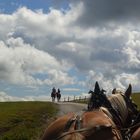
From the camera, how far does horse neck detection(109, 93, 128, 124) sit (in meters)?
9.14

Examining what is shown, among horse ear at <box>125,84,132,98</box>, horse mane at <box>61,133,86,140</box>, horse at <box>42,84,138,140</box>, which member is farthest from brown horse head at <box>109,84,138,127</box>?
horse mane at <box>61,133,86,140</box>

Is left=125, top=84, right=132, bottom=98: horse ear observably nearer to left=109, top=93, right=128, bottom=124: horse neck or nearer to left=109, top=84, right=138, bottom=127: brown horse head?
left=109, top=84, right=138, bottom=127: brown horse head

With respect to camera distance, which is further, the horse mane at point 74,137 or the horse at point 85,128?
the horse at point 85,128

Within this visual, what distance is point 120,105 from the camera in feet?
30.8

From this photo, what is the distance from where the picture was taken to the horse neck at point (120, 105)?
9.14m

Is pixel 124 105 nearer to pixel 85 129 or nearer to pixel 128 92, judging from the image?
pixel 128 92

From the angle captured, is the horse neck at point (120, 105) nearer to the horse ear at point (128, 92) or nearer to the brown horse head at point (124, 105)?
the brown horse head at point (124, 105)

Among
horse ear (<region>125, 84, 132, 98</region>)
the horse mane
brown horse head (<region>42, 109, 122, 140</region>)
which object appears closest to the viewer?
the horse mane

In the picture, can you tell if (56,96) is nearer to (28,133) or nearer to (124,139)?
(28,133)

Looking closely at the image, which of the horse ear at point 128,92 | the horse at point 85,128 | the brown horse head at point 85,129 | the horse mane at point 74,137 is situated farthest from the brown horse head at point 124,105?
the horse mane at point 74,137

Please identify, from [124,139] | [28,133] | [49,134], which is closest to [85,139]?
[49,134]

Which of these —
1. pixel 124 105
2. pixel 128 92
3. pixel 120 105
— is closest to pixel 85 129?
pixel 120 105

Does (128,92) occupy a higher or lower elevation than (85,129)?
higher

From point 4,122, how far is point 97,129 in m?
32.1
